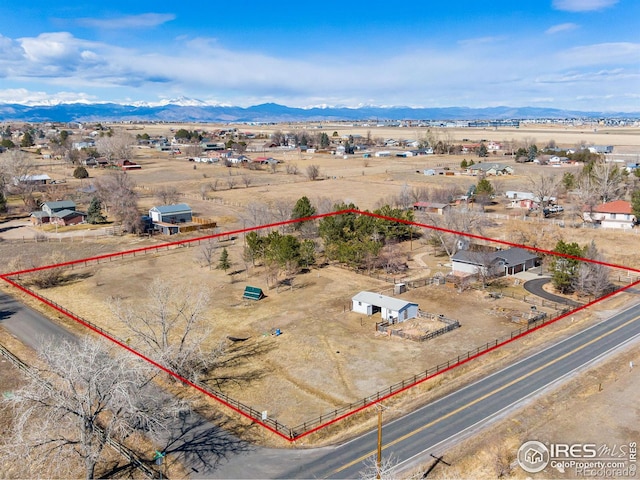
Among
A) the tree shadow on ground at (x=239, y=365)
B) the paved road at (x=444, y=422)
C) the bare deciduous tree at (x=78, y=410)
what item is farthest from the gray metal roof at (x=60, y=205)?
the paved road at (x=444, y=422)

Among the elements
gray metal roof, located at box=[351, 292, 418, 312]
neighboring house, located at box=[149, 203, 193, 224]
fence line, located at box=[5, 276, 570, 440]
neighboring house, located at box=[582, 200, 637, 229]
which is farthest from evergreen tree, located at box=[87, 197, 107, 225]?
neighboring house, located at box=[582, 200, 637, 229]

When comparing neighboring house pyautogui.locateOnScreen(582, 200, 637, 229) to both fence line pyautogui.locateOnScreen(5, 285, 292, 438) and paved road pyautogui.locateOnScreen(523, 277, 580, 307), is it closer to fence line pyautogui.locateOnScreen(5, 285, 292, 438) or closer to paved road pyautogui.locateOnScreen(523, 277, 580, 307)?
paved road pyautogui.locateOnScreen(523, 277, 580, 307)

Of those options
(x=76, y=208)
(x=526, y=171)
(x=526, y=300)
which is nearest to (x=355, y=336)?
(x=526, y=300)

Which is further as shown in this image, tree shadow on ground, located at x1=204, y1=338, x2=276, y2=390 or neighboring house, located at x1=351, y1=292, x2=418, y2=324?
neighboring house, located at x1=351, y1=292, x2=418, y2=324

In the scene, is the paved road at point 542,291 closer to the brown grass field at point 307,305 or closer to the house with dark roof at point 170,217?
the brown grass field at point 307,305

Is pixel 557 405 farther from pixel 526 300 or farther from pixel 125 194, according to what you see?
pixel 125 194

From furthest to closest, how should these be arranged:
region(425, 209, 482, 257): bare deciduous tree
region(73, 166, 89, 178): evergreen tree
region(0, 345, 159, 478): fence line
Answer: region(73, 166, 89, 178): evergreen tree
region(425, 209, 482, 257): bare deciduous tree
region(0, 345, 159, 478): fence line

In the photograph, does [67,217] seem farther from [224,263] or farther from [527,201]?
[527,201]

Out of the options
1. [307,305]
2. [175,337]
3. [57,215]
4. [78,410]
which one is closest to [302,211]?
[307,305]
